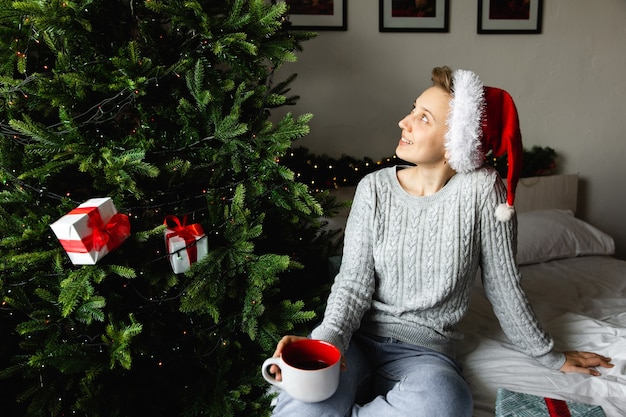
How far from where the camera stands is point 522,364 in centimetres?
134

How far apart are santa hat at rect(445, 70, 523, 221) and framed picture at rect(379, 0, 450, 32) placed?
4.18ft

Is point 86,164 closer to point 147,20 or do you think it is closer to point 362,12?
point 147,20

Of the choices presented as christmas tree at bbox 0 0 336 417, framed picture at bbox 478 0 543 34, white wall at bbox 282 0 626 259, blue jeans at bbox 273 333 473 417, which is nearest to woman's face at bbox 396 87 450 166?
christmas tree at bbox 0 0 336 417

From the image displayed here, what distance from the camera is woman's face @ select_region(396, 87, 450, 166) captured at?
47.7 inches

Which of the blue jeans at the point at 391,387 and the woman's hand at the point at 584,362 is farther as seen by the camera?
the woman's hand at the point at 584,362

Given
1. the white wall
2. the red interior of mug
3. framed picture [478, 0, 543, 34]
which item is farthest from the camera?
framed picture [478, 0, 543, 34]

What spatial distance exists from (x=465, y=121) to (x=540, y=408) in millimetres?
607

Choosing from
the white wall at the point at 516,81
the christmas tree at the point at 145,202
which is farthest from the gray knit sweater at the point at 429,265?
the white wall at the point at 516,81

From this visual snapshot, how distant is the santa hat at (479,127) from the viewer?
1154mm

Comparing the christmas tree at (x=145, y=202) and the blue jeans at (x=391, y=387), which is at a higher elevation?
the christmas tree at (x=145, y=202)

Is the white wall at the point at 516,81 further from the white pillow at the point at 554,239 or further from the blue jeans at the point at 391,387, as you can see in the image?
the blue jeans at the point at 391,387

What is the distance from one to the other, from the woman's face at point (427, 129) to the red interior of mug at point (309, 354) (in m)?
0.51

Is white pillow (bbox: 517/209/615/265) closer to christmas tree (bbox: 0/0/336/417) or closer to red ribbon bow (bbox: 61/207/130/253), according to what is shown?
christmas tree (bbox: 0/0/336/417)

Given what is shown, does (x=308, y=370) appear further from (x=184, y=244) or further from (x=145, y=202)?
(x=145, y=202)
